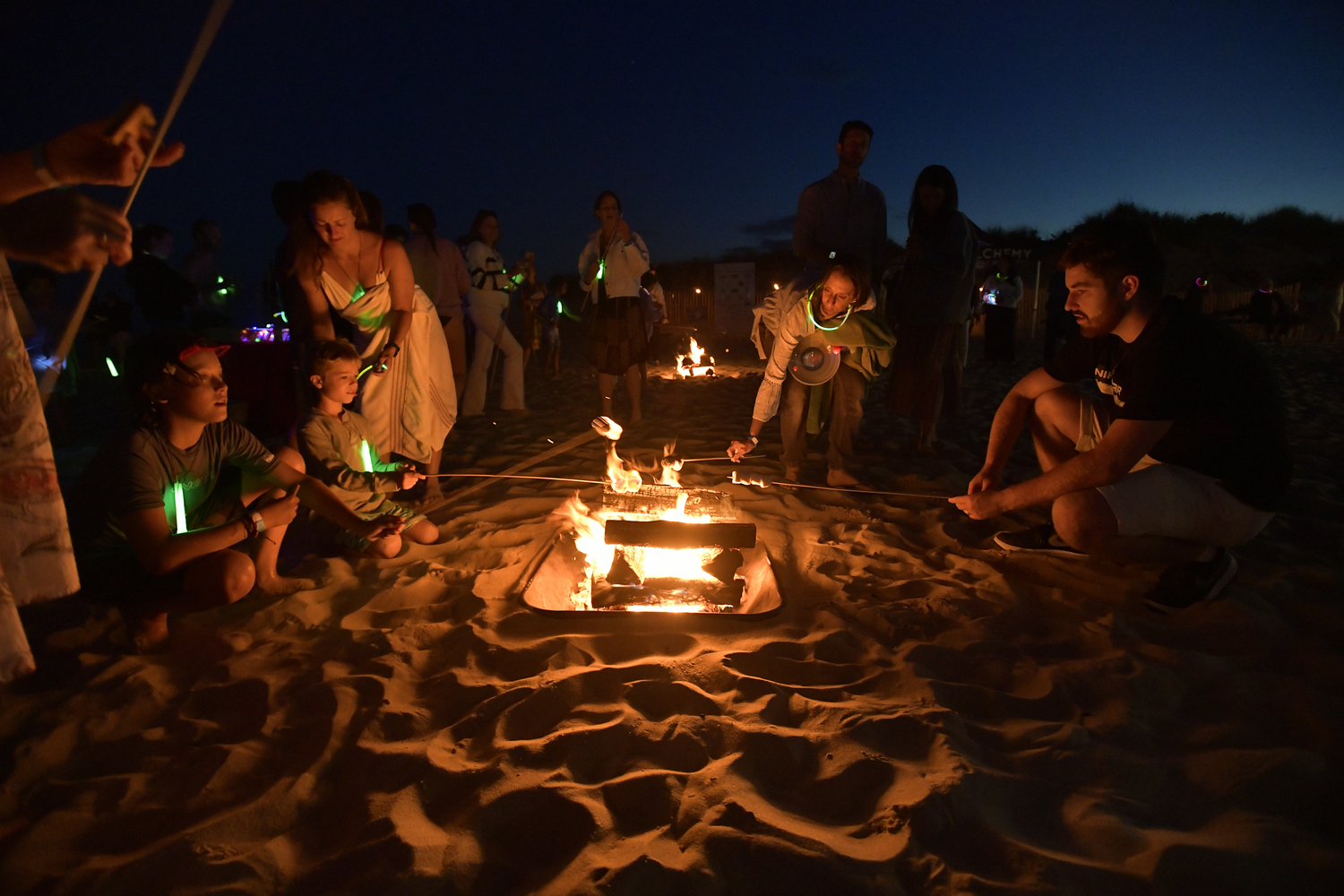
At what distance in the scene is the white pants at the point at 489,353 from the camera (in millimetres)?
7230

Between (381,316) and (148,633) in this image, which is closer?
(148,633)

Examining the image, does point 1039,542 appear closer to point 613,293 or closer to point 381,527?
point 381,527

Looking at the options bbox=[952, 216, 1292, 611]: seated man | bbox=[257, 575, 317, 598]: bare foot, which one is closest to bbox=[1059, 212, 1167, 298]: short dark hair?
bbox=[952, 216, 1292, 611]: seated man

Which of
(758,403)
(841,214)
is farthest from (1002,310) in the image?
(758,403)

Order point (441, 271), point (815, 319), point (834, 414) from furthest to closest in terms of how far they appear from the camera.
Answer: point (441, 271) → point (834, 414) → point (815, 319)

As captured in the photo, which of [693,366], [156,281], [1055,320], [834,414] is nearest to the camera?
[834,414]

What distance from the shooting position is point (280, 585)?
121 inches

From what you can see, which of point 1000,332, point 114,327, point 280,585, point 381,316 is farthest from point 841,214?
point 114,327

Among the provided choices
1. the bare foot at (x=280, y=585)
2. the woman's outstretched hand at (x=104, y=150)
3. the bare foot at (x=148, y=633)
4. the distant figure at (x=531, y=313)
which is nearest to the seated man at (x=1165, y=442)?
the woman's outstretched hand at (x=104, y=150)

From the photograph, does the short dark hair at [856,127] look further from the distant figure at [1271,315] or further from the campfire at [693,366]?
the distant figure at [1271,315]

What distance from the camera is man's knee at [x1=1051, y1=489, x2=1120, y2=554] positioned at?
2828 millimetres

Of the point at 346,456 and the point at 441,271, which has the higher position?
the point at 441,271

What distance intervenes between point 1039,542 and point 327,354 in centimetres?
369

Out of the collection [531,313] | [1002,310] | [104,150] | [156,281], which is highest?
[531,313]
